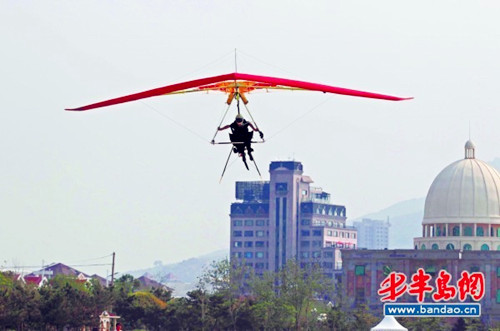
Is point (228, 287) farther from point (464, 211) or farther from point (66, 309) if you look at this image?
point (464, 211)

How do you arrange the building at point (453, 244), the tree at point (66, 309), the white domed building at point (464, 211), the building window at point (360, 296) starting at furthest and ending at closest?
the white domed building at point (464, 211)
the building window at point (360, 296)
the building at point (453, 244)
the tree at point (66, 309)

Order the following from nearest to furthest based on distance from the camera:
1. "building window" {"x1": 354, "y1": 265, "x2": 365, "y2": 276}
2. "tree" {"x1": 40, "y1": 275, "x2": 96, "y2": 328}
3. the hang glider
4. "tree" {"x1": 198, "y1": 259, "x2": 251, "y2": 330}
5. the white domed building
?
the hang glider
"tree" {"x1": 40, "y1": 275, "x2": 96, "y2": 328}
"tree" {"x1": 198, "y1": 259, "x2": 251, "y2": 330}
the white domed building
"building window" {"x1": 354, "y1": 265, "x2": 365, "y2": 276}

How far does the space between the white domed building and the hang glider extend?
10005cm

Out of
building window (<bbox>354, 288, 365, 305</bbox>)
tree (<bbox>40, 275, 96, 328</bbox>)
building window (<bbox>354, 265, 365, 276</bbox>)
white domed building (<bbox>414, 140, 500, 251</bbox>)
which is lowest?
tree (<bbox>40, 275, 96, 328</bbox>)

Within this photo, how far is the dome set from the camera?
5463 inches

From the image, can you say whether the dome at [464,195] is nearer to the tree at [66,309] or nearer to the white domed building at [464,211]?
the white domed building at [464,211]

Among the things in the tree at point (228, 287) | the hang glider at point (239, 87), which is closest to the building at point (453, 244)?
the tree at point (228, 287)

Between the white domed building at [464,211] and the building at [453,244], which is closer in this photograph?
the building at [453,244]

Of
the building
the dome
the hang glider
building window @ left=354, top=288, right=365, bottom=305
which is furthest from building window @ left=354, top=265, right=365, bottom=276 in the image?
the hang glider

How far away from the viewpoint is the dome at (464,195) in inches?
5463

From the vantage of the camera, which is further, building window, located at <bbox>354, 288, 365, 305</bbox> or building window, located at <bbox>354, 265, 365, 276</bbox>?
building window, located at <bbox>354, 265, 365, 276</bbox>

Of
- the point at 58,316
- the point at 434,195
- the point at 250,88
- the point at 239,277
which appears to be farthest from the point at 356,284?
the point at 250,88

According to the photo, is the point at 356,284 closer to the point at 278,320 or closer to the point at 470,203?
the point at 470,203

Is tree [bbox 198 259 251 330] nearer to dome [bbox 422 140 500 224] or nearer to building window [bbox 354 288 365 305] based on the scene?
building window [bbox 354 288 365 305]
